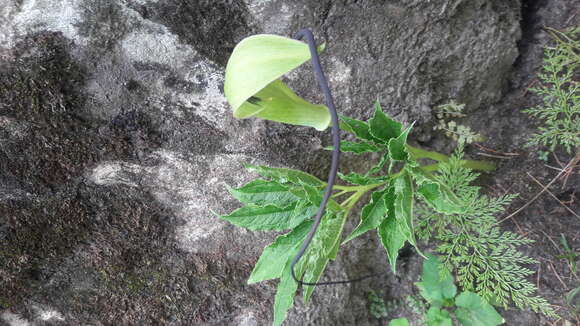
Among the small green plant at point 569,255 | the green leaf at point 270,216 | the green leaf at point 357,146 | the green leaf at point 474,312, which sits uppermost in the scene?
the green leaf at point 357,146

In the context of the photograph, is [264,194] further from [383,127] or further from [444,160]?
[444,160]

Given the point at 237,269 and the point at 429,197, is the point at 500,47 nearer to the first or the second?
the point at 429,197

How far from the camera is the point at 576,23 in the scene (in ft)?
4.41

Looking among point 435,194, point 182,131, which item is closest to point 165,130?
point 182,131

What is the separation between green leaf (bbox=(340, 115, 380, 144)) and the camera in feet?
3.82

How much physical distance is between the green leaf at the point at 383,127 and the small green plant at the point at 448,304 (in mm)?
653

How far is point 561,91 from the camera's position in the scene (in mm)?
1312

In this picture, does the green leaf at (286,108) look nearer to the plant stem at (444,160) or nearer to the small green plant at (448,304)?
the plant stem at (444,160)

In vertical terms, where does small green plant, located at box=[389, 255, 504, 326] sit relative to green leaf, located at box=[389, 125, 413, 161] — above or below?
below

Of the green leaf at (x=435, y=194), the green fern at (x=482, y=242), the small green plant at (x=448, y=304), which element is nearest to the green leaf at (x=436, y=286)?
the small green plant at (x=448, y=304)

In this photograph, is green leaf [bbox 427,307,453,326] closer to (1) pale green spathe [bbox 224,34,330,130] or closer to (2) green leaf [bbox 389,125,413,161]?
(2) green leaf [bbox 389,125,413,161]

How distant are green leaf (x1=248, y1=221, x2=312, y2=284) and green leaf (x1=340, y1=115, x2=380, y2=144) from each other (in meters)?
0.32

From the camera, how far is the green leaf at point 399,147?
1.08 meters

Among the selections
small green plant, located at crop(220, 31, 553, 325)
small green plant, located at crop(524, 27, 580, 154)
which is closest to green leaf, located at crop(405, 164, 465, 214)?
small green plant, located at crop(220, 31, 553, 325)
